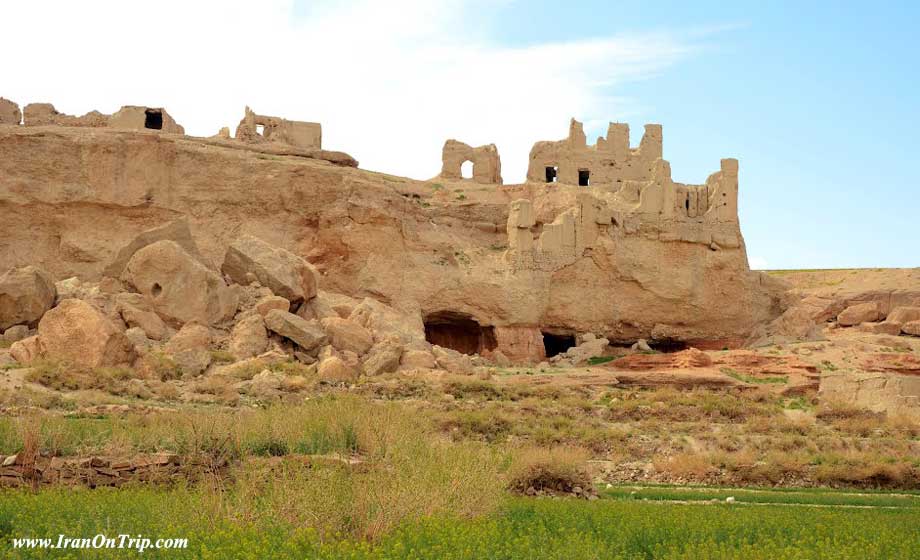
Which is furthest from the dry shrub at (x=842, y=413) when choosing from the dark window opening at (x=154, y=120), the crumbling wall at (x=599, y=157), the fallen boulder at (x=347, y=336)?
the dark window opening at (x=154, y=120)

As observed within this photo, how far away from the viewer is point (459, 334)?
1379 inches

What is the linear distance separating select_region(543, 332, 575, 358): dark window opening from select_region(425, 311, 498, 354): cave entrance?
271 centimetres

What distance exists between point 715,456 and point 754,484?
0.98 meters

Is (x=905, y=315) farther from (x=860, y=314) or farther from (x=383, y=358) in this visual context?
(x=383, y=358)

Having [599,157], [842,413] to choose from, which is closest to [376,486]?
[842,413]

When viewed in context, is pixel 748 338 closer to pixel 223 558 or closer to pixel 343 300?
pixel 343 300

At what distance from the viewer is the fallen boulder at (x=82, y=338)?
20844 millimetres

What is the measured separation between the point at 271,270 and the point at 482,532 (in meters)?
18.1

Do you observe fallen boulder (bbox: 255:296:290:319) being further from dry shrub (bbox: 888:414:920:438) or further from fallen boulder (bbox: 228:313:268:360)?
dry shrub (bbox: 888:414:920:438)

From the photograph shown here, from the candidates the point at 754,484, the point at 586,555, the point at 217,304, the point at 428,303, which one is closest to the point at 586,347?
the point at 428,303

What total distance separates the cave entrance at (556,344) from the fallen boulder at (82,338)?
1764 centimetres

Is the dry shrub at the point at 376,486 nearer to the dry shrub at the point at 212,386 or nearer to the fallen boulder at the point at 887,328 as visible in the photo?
the dry shrub at the point at 212,386

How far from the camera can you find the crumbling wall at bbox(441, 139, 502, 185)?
37.8m

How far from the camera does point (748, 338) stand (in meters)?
35.9
